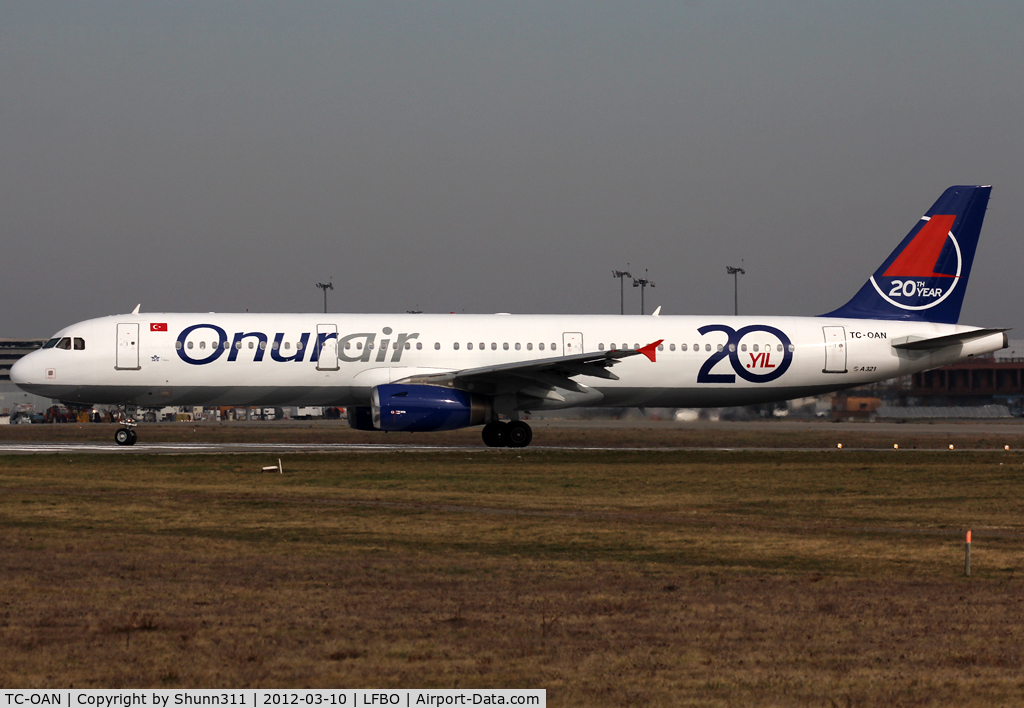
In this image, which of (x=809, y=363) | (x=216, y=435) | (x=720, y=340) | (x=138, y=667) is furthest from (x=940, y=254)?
(x=138, y=667)

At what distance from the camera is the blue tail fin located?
41031mm

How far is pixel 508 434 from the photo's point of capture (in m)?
37.3

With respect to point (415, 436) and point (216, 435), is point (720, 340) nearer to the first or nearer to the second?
point (415, 436)

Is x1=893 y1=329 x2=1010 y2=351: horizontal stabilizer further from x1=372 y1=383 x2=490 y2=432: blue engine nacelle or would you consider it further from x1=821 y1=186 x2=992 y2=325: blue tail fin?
x1=372 y1=383 x2=490 y2=432: blue engine nacelle

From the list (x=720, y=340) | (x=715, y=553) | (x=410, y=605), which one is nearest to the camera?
(x=410, y=605)

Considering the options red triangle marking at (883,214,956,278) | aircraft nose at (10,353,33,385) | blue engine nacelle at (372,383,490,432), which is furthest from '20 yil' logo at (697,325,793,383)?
aircraft nose at (10,353,33,385)

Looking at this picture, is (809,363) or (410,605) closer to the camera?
(410,605)

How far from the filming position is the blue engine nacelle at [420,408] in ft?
111

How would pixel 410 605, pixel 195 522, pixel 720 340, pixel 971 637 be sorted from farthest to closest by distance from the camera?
pixel 720 340 < pixel 195 522 < pixel 410 605 < pixel 971 637

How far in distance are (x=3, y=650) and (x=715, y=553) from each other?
9.06 meters

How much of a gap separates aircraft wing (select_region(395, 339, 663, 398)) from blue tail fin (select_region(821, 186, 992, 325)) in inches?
391

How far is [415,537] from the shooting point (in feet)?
53.8
